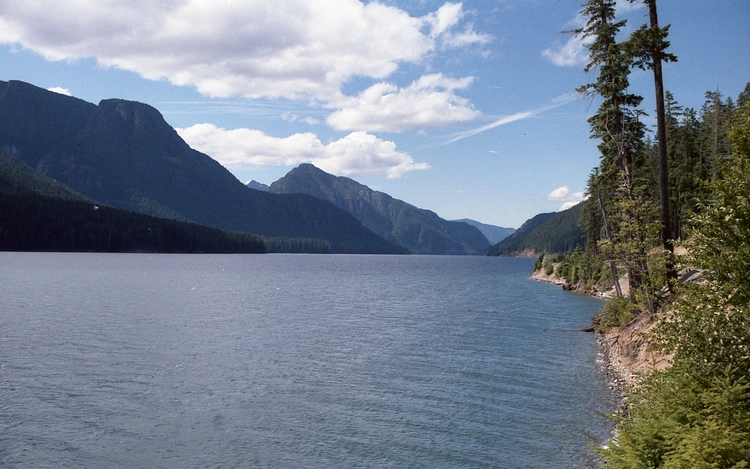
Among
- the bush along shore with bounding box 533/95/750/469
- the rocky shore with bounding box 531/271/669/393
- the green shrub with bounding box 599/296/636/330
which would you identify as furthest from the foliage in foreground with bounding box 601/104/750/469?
the green shrub with bounding box 599/296/636/330

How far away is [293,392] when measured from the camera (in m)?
25.1

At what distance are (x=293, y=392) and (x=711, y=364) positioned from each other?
18.3 meters

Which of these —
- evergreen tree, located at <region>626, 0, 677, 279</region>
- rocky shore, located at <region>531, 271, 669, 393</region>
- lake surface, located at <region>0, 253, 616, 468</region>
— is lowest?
lake surface, located at <region>0, 253, 616, 468</region>

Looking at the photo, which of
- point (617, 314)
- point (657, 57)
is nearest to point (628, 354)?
point (617, 314)

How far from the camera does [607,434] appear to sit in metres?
19.3

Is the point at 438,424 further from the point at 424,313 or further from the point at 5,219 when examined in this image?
the point at 5,219

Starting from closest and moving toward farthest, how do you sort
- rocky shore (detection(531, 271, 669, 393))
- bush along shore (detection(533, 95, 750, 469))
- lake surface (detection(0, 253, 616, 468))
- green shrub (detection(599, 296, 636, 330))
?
bush along shore (detection(533, 95, 750, 469))
lake surface (detection(0, 253, 616, 468))
rocky shore (detection(531, 271, 669, 393))
green shrub (detection(599, 296, 636, 330))

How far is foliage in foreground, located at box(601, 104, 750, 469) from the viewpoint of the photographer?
396 inches

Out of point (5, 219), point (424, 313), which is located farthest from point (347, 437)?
point (5, 219)

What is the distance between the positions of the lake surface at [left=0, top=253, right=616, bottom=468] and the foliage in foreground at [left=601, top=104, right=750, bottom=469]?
18.2 feet

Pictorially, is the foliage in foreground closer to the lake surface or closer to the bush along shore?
the bush along shore

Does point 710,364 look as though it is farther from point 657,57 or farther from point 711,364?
point 657,57

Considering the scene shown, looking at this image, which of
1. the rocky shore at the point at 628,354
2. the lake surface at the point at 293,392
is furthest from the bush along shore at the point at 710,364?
the rocky shore at the point at 628,354

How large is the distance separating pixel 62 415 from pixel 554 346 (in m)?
31.7
